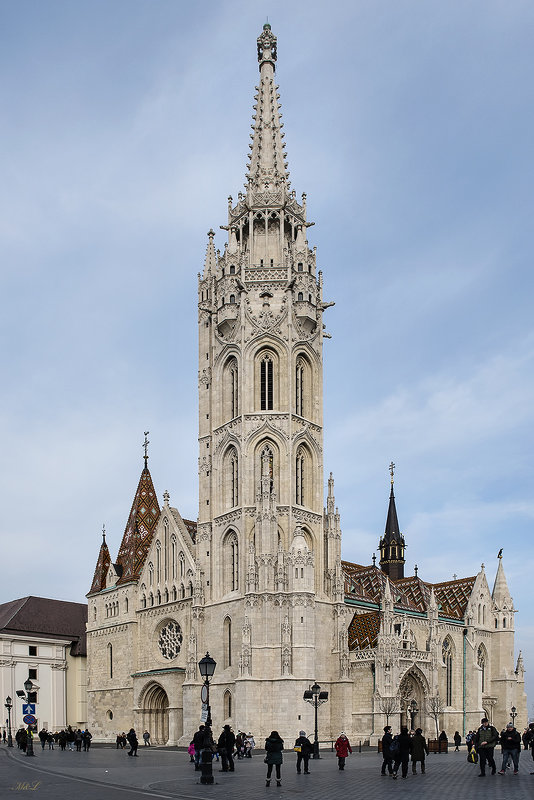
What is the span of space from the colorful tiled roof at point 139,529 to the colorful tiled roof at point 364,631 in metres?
14.8

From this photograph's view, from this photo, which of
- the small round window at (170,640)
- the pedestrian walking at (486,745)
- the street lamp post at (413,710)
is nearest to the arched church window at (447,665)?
the street lamp post at (413,710)

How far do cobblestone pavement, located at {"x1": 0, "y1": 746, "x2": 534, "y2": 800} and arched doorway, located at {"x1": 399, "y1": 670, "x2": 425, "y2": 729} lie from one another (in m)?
19.9

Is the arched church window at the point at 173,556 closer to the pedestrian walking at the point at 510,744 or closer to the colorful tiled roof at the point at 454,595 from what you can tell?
the colorful tiled roof at the point at 454,595

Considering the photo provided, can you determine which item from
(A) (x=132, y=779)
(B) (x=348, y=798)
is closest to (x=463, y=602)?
(A) (x=132, y=779)

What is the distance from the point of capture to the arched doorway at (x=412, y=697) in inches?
2028

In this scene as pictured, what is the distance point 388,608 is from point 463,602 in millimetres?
16892

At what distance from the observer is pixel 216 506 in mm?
53719

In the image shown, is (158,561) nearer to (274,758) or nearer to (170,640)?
(170,640)

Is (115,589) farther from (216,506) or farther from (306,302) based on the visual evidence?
(306,302)

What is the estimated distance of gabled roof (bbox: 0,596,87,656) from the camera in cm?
7075

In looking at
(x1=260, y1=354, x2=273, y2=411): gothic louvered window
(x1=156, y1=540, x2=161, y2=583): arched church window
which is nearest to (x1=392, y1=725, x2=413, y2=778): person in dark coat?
(x1=260, y1=354, x2=273, y2=411): gothic louvered window

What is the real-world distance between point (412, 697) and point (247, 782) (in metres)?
31.8

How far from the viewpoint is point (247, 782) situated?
75.4 ft

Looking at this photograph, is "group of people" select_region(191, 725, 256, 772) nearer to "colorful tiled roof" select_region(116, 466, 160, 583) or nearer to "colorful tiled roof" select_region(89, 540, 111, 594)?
"colorful tiled roof" select_region(116, 466, 160, 583)
